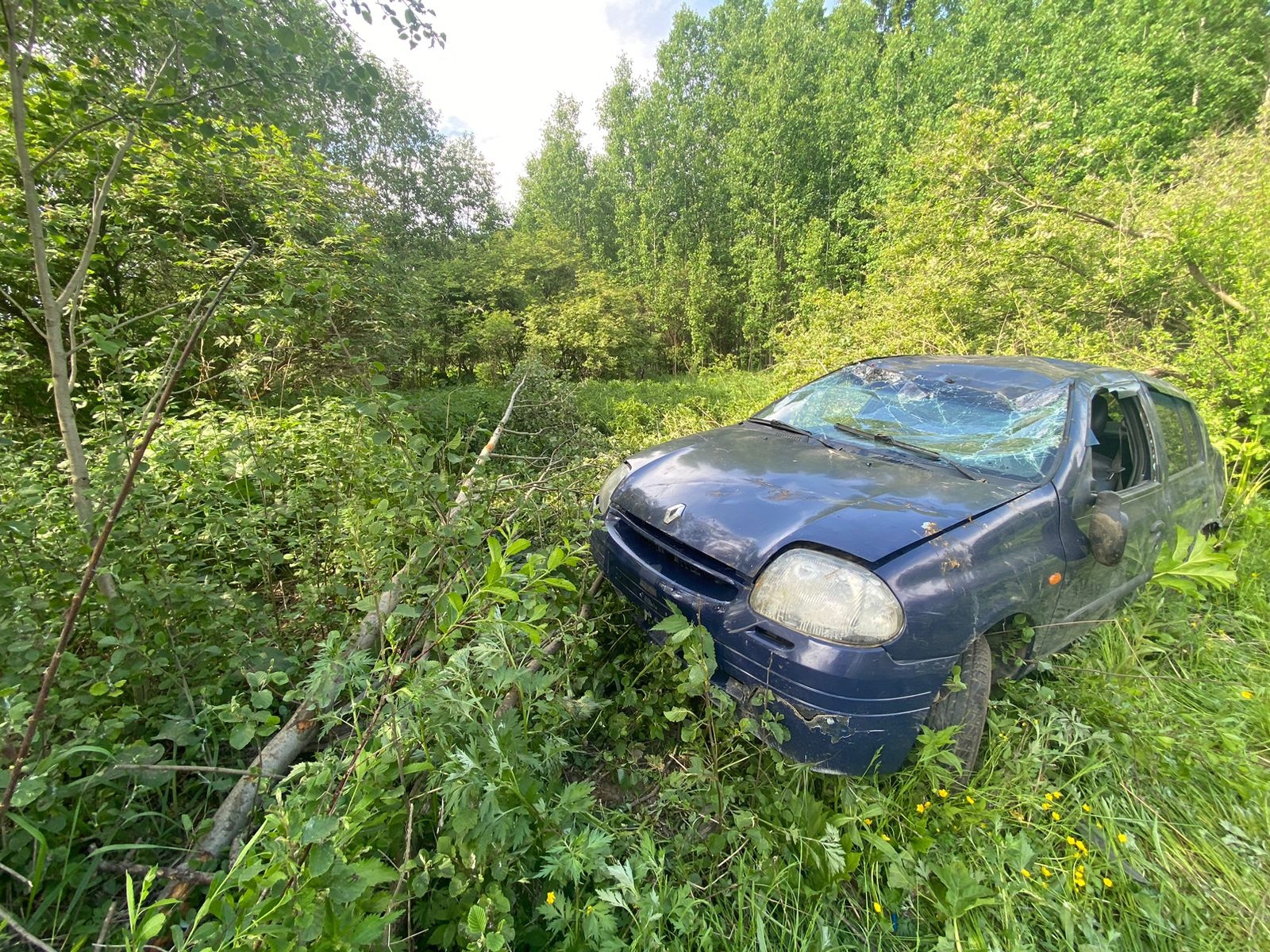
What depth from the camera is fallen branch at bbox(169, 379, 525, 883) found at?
Answer: 1.45m

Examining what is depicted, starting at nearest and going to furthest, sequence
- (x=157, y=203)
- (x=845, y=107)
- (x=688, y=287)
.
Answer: (x=157, y=203), (x=845, y=107), (x=688, y=287)

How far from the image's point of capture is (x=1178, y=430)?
3096 millimetres

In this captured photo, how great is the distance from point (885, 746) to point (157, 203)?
712 cm

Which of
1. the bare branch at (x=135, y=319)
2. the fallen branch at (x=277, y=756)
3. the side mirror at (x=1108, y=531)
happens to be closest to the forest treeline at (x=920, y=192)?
the side mirror at (x=1108, y=531)

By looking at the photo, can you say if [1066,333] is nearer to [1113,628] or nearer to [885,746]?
[1113,628]

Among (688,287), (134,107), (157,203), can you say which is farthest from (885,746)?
(688,287)

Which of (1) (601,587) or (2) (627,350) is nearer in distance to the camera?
(1) (601,587)

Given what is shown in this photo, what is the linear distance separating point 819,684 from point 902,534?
60 centimetres

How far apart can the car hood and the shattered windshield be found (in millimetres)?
A: 192

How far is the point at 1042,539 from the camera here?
201 centimetres

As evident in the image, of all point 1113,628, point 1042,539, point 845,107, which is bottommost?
point 1113,628

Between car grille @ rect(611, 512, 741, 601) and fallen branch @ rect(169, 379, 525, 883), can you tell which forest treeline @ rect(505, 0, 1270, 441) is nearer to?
car grille @ rect(611, 512, 741, 601)

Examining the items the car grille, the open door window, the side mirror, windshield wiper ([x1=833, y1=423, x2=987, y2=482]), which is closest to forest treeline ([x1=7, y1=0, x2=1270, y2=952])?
the car grille

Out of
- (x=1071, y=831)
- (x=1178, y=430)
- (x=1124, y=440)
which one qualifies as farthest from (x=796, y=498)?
(x=1178, y=430)
